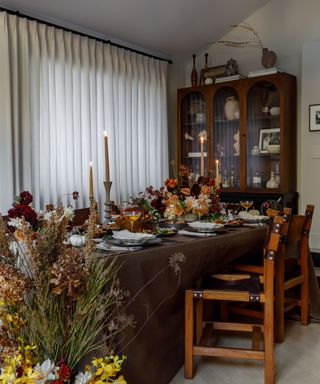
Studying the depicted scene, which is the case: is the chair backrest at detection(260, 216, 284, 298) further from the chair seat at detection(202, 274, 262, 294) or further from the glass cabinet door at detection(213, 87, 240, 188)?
the glass cabinet door at detection(213, 87, 240, 188)

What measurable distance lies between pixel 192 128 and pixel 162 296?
11.7 ft

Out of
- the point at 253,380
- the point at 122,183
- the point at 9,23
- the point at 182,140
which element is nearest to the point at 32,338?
the point at 253,380

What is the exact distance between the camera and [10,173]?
11.6 feet

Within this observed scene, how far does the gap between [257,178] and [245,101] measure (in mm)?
868

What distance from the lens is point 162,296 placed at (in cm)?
197

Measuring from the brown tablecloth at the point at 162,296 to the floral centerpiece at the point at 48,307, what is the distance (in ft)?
1.69

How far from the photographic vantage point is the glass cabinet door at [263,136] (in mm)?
4629

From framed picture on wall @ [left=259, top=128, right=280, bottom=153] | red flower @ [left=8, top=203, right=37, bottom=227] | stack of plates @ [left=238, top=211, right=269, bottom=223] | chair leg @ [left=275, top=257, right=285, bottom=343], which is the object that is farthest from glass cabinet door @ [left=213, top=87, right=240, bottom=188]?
red flower @ [left=8, top=203, right=37, bottom=227]

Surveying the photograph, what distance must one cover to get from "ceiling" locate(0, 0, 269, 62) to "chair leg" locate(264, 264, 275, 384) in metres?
3.03

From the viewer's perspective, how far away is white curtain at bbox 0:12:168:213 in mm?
3576

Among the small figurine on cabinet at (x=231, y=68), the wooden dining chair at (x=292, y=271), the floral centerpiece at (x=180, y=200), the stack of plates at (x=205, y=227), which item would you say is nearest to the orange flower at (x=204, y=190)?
the floral centerpiece at (x=180, y=200)

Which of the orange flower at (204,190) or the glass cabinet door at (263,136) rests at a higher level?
the glass cabinet door at (263,136)

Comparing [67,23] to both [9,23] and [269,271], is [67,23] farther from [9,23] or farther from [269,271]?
[269,271]

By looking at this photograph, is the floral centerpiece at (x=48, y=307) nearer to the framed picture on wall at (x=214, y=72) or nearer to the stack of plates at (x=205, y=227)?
the stack of plates at (x=205, y=227)
